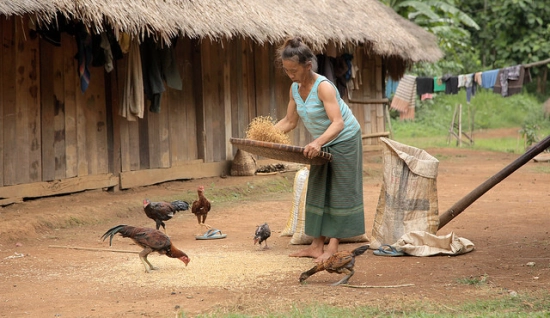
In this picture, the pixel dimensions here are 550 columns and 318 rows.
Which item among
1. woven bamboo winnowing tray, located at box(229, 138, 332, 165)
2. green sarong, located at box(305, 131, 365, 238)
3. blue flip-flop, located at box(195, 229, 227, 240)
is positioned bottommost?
blue flip-flop, located at box(195, 229, 227, 240)

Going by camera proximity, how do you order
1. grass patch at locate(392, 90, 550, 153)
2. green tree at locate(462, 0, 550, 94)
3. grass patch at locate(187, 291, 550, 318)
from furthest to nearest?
1. green tree at locate(462, 0, 550, 94)
2. grass patch at locate(392, 90, 550, 153)
3. grass patch at locate(187, 291, 550, 318)

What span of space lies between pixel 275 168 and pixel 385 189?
6116mm

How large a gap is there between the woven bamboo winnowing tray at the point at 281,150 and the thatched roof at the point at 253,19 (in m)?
3.12

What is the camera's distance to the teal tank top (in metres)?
5.82

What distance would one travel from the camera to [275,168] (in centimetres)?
1250

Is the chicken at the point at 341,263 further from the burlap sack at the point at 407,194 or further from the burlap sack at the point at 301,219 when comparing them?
the burlap sack at the point at 301,219

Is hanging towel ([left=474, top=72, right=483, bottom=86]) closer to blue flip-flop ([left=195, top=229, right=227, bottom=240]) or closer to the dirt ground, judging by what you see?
the dirt ground

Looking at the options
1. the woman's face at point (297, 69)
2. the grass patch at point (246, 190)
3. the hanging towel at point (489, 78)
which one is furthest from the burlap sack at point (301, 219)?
the hanging towel at point (489, 78)

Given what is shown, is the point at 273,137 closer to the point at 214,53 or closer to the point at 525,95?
the point at 214,53

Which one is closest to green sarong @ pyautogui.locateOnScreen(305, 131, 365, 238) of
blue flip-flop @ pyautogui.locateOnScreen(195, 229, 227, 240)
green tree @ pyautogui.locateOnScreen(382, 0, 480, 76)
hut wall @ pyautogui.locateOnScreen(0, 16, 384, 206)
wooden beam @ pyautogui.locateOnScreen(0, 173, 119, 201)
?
blue flip-flop @ pyautogui.locateOnScreen(195, 229, 227, 240)

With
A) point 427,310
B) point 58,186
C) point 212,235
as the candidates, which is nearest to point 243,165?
point 58,186

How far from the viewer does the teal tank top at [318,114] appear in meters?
5.82

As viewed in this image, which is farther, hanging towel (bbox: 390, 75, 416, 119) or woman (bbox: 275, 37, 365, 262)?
hanging towel (bbox: 390, 75, 416, 119)

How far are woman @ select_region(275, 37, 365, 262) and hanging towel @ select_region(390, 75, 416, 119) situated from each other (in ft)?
48.9
